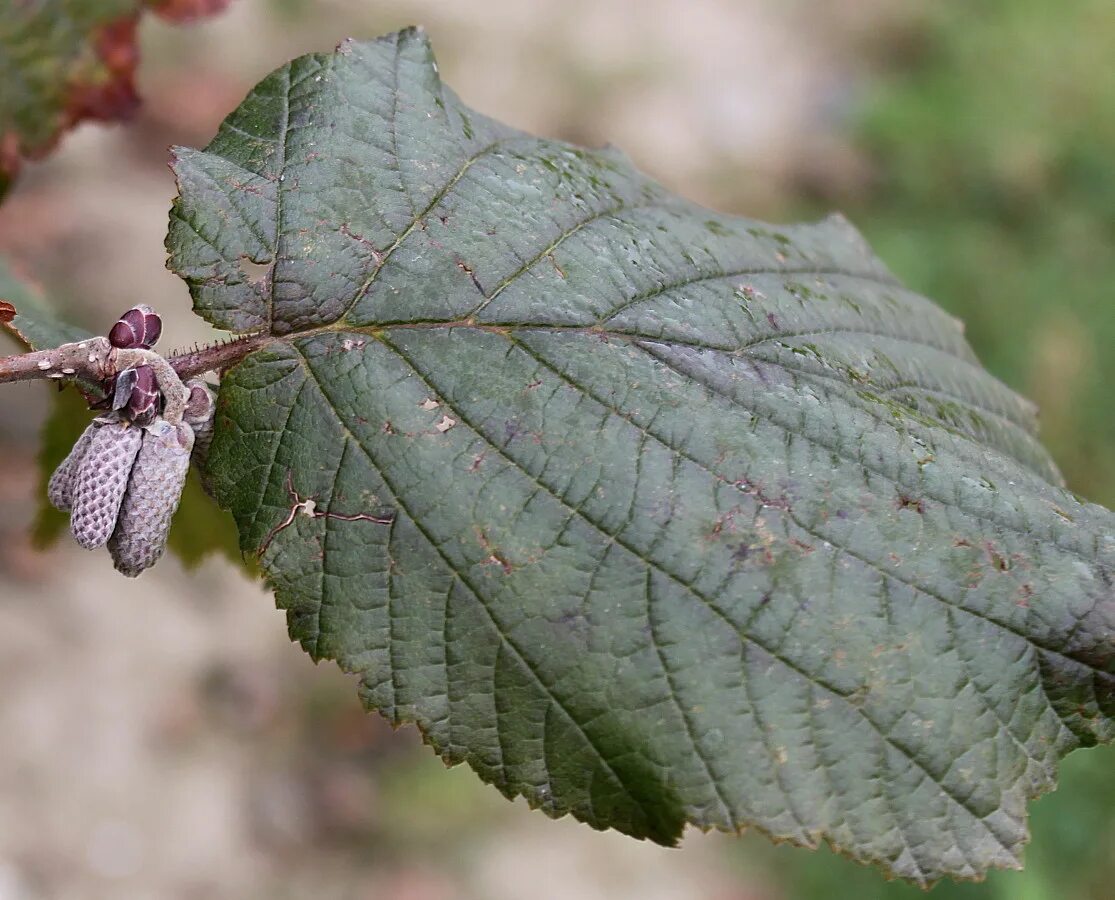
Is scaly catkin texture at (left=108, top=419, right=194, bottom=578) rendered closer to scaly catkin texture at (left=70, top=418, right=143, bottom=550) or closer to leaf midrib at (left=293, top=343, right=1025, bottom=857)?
scaly catkin texture at (left=70, top=418, right=143, bottom=550)

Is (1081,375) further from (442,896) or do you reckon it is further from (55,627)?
(55,627)

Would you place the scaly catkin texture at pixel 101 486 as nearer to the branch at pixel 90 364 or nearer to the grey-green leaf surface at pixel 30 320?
the branch at pixel 90 364

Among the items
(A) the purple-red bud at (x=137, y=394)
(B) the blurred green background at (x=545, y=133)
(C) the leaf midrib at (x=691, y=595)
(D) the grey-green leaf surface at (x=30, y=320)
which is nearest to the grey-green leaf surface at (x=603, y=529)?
(C) the leaf midrib at (x=691, y=595)

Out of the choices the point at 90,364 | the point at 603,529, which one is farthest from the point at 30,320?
the point at 603,529

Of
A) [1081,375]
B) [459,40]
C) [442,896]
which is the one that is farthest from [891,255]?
[442,896]

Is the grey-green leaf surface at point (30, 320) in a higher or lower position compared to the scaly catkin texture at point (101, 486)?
higher

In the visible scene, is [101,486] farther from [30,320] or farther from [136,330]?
[30,320]
